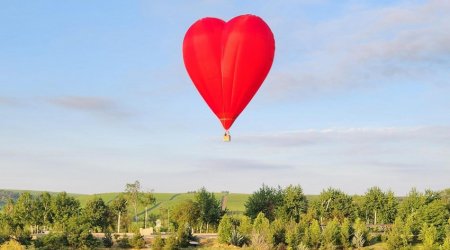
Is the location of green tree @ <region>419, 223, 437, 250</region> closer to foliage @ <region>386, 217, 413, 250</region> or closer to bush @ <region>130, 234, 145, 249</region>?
foliage @ <region>386, 217, 413, 250</region>

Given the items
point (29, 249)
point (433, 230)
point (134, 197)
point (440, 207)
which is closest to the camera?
point (29, 249)

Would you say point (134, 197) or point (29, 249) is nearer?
point (29, 249)

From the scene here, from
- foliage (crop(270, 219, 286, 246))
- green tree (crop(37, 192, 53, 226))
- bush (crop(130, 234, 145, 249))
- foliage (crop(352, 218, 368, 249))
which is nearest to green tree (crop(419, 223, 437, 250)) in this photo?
foliage (crop(352, 218, 368, 249))

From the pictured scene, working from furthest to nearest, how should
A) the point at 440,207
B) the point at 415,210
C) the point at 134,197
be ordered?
the point at 134,197
the point at 415,210
the point at 440,207

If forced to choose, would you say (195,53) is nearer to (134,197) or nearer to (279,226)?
(279,226)

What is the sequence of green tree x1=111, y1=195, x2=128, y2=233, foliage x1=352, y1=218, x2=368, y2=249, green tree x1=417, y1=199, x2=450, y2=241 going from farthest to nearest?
green tree x1=111, y1=195, x2=128, y2=233 < green tree x1=417, y1=199, x2=450, y2=241 < foliage x1=352, y1=218, x2=368, y2=249

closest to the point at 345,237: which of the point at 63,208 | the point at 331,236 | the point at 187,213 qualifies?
the point at 331,236

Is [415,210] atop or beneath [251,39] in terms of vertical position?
beneath

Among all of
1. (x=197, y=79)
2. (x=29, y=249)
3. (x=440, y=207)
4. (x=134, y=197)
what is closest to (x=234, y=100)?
(x=197, y=79)
